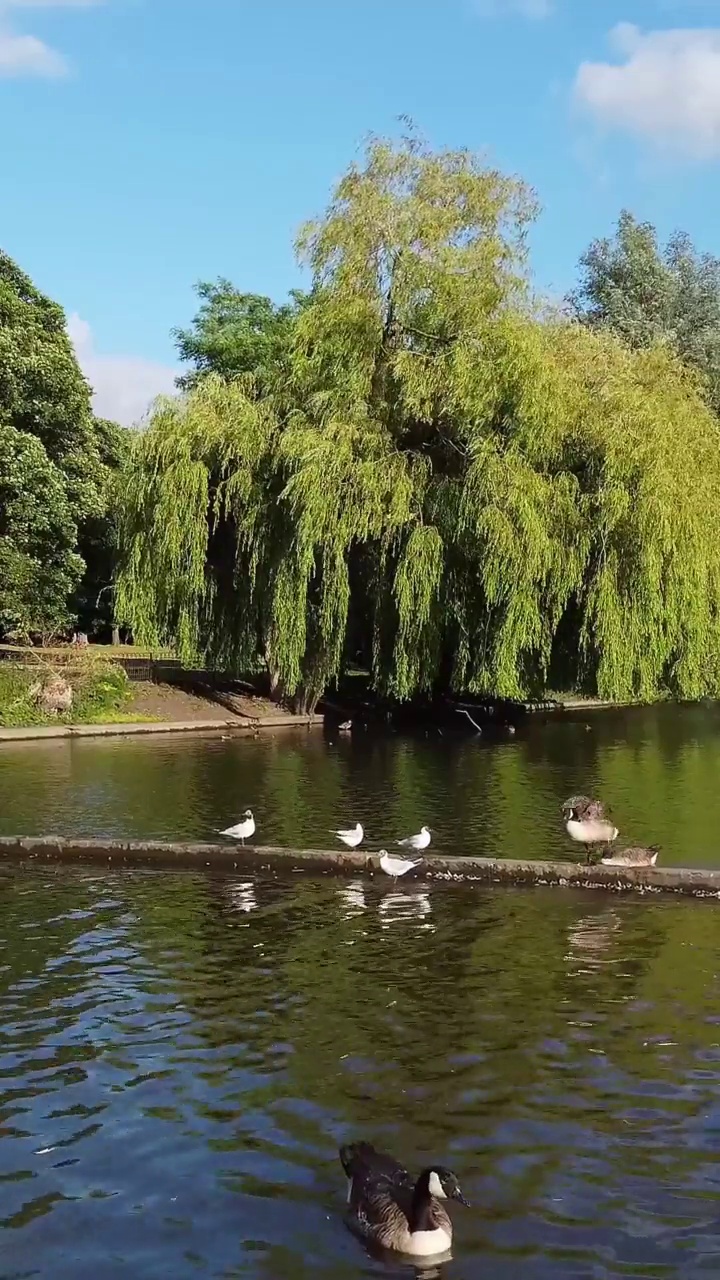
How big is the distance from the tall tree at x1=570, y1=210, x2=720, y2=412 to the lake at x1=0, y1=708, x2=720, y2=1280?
121ft

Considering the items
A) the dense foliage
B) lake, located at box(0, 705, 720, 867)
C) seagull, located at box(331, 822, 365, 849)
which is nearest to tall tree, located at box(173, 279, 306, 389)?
the dense foliage

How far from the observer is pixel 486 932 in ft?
42.7

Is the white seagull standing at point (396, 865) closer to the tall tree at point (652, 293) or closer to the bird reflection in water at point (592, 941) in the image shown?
the bird reflection in water at point (592, 941)

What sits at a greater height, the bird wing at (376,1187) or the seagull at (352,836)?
the seagull at (352,836)

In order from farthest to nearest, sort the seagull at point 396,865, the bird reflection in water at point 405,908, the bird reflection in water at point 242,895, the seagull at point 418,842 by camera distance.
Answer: the seagull at point 418,842 → the seagull at point 396,865 → the bird reflection in water at point 242,895 → the bird reflection in water at point 405,908

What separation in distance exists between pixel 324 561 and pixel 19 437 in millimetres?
14106

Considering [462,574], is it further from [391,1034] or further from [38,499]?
[391,1034]

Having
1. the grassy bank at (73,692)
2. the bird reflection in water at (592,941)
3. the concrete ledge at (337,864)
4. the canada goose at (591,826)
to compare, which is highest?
the grassy bank at (73,692)

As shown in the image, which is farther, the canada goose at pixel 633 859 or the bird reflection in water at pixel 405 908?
the canada goose at pixel 633 859

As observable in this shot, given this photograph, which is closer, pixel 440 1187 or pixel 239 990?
pixel 440 1187

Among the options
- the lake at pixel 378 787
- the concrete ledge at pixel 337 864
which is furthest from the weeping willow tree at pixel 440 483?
the concrete ledge at pixel 337 864

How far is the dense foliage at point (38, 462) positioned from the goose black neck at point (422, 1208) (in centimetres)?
3642

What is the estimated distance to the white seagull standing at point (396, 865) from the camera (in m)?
15.1

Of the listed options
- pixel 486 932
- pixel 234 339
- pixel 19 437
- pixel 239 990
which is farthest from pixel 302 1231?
pixel 234 339
